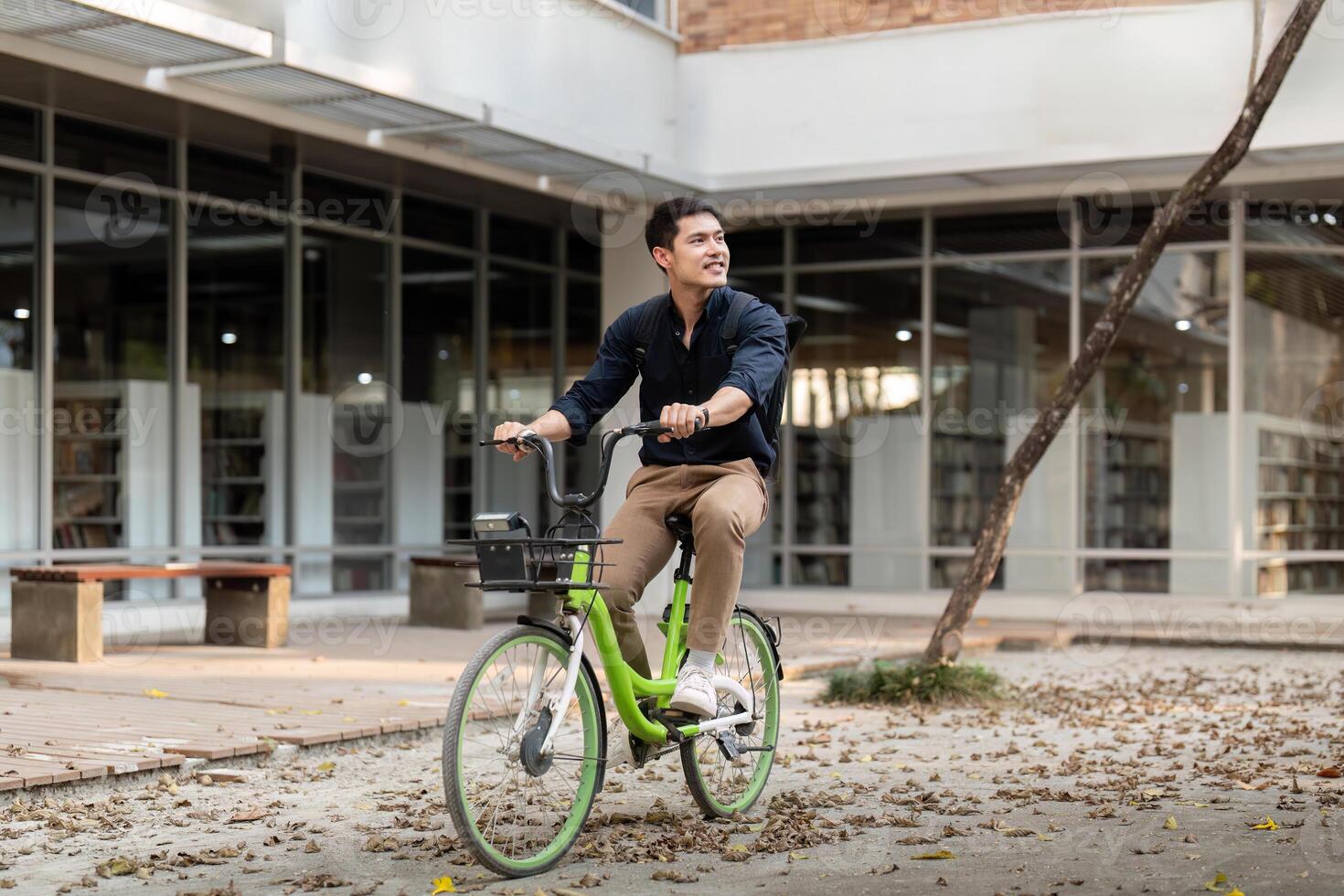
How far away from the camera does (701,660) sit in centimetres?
475

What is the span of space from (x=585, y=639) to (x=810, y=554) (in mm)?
12016

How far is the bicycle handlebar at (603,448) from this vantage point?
14.0ft

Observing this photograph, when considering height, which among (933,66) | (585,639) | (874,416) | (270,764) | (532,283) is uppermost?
(933,66)

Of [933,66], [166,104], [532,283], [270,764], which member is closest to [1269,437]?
[933,66]

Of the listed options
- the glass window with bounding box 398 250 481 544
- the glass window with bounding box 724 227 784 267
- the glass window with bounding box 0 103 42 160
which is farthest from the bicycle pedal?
the glass window with bounding box 724 227 784 267

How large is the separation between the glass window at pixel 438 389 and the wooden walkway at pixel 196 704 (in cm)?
420

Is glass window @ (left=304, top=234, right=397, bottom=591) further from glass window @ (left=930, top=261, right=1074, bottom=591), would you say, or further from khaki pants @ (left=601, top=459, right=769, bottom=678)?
khaki pants @ (left=601, top=459, right=769, bottom=678)

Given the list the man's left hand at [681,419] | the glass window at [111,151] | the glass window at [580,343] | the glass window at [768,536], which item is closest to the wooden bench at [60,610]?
the glass window at [111,151]

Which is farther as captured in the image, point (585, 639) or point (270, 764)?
point (270, 764)

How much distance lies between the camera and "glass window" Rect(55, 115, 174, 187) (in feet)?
37.6

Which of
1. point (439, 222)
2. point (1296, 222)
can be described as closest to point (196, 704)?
point (439, 222)

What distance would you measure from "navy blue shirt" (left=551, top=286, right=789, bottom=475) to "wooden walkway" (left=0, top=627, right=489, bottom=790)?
2239 millimetres

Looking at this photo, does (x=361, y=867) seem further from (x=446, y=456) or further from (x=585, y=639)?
(x=446, y=456)

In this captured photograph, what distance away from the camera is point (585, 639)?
14.6 ft
